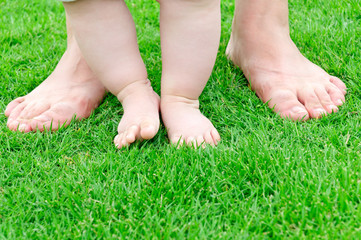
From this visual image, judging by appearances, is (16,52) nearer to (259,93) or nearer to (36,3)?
(36,3)

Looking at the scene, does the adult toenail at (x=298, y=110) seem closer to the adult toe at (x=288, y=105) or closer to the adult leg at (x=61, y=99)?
the adult toe at (x=288, y=105)

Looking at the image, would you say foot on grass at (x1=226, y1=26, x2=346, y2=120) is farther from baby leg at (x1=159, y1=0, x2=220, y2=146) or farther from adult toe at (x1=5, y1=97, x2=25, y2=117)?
adult toe at (x1=5, y1=97, x2=25, y2=117)

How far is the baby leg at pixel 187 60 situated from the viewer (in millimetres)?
1519

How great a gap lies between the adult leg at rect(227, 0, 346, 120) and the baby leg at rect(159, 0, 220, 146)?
0.32 metres

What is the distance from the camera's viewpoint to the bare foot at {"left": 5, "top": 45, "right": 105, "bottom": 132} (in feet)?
5.63

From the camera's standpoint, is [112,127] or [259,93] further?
[259,93]

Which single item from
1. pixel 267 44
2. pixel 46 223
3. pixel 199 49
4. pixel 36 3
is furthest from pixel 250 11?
pixel 36 3

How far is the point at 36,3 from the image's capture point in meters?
3.15

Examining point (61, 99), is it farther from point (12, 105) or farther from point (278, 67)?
→ point (278, 67)

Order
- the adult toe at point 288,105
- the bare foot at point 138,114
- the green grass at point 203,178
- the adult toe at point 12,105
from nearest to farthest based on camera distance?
the green grass at point 203,178, the bare foot at point 138,114, the adult toe at point 288,105, the adult toe at point 12,105

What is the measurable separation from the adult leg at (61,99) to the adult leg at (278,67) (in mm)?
653

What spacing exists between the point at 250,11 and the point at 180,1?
535 mm

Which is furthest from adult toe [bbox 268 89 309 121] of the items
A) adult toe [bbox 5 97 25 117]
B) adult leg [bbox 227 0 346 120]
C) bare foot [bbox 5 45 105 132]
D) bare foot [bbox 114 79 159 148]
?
adult toe [bbox 5 97 25 117]

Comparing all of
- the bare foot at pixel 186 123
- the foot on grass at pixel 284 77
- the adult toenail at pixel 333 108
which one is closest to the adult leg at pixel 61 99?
the bare foot at pixel 186 123
